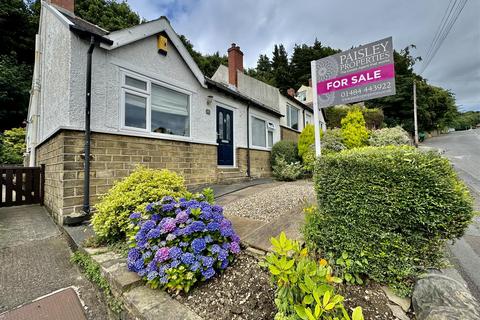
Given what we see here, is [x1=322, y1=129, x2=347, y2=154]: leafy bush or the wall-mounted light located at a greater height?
the wall-mounted light

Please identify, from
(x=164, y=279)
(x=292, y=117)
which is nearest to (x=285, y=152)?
(x=292, y=117)

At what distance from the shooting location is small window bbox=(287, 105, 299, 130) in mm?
13361

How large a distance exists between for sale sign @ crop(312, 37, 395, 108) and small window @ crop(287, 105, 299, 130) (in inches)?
391

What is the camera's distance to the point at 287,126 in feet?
41.7

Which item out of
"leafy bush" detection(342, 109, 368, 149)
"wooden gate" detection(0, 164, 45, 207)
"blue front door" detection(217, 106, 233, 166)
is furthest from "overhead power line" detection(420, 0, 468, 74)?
"wooden gate" detection(0, 164, 45, 207)

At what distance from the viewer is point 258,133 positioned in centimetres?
980

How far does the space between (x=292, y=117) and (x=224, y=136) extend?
751 cm

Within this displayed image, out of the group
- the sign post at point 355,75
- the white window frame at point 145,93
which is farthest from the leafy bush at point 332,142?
the white window frame at point 145,93

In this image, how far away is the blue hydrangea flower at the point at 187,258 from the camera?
A: 1823 millimetres

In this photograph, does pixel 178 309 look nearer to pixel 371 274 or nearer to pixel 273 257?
pixel 273 257

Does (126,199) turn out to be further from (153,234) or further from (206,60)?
(206,60)

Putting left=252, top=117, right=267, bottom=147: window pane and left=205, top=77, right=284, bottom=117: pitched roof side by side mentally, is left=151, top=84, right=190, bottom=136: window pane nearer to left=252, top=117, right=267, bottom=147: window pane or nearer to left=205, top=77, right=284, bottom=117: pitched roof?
left=205, top=77, right=284, bottom=117: pitched roof

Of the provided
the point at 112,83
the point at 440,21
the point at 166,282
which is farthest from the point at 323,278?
the point at 440,21

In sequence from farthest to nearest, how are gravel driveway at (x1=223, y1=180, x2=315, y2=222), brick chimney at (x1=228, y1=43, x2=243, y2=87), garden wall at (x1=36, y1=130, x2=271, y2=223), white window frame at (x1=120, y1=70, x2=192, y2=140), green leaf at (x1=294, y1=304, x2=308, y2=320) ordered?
brick chimney at (x1=228, y1=43, x2=243, y2=87), white window frame at (x1=120, y1=70, x2=192, y2=140), garden wall at (x1=36, y1=130, x2=271, y2=223), gravel driveway at (x1=223, y1=180, x2=315, y2=222), green leaf at (x1=294, y1=304, x2=308, y2=320)
